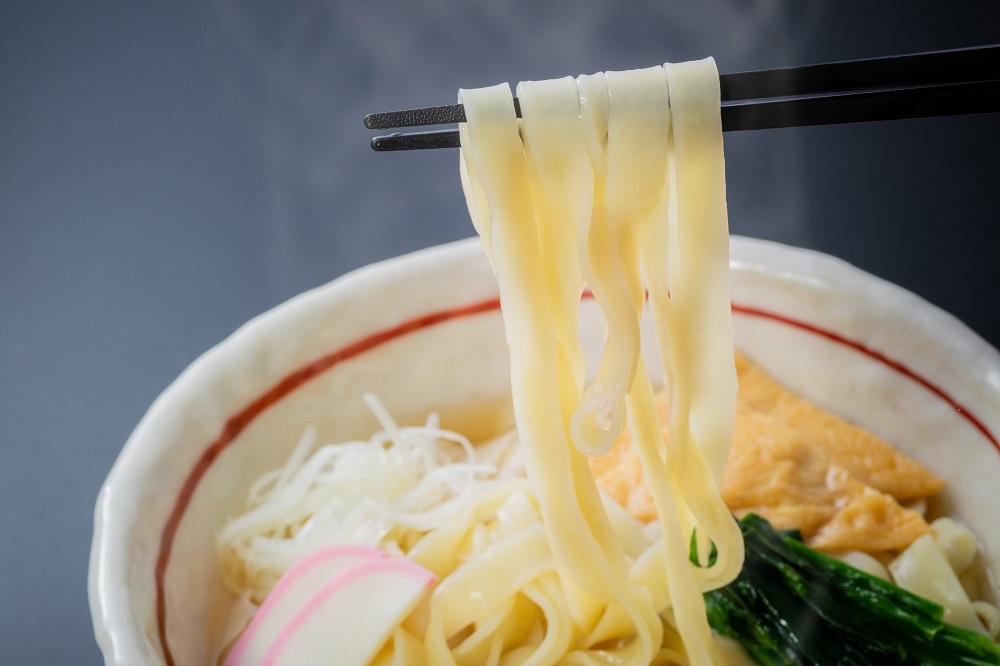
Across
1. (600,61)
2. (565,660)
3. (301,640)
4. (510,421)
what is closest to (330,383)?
(510,421)

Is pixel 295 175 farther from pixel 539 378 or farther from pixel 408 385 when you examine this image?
pixel 539 378

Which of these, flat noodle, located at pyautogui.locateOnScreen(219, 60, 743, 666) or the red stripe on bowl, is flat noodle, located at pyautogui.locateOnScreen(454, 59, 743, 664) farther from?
the red stripe on bowl

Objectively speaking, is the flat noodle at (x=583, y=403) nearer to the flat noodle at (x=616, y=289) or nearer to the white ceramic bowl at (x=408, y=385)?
the flat noodle at (x=616, y=289)

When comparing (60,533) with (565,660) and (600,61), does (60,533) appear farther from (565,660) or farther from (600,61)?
(600,61)

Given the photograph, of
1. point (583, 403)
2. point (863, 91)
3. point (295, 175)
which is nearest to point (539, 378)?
point (583, 403)

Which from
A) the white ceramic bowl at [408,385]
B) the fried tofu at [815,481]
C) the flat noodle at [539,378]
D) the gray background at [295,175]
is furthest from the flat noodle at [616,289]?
the gray background at [295,175]
